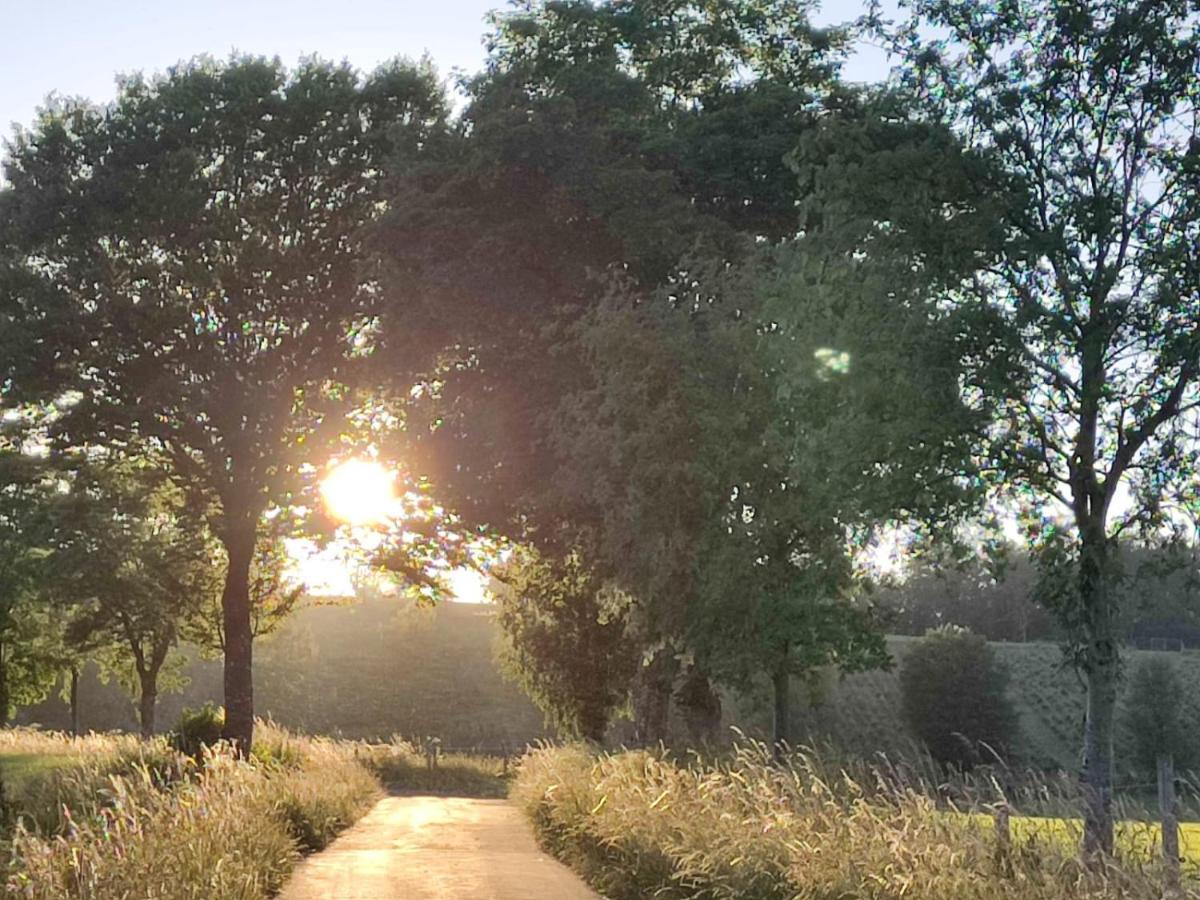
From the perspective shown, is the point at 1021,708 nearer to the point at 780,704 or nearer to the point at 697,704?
the point at 697,704

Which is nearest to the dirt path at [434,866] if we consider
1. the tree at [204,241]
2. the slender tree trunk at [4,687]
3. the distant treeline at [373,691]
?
the tree at [204,241]

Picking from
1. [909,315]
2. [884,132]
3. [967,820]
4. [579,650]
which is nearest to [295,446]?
[579,650]

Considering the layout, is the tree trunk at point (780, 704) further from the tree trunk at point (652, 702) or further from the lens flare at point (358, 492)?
the lens flare at point (358, 492)

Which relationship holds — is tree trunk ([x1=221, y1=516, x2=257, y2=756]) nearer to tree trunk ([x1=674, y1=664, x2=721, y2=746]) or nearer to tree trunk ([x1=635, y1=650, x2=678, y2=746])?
tree trunk ([x1=635, y1=650, x2=678, y2=746])

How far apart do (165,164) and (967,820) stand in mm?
27234

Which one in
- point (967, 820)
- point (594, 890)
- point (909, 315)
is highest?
point (909, 315)

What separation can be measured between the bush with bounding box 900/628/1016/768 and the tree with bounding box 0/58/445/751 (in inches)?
1910

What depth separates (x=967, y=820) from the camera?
11594 millimetres

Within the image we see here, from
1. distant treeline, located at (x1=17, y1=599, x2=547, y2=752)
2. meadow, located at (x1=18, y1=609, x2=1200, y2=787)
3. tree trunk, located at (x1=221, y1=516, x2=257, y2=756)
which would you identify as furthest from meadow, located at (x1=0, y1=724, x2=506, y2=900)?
distant treeline, located at (x1=17, y1=599, x2=547, y2=752)

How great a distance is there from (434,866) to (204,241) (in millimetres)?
21115

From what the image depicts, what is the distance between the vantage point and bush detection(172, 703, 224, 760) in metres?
33.2

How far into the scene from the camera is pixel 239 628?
3766 cm

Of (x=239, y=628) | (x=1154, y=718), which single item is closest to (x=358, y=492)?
(x=239, y=628)

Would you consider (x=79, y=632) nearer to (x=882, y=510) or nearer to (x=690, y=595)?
(x=690, y=595)
